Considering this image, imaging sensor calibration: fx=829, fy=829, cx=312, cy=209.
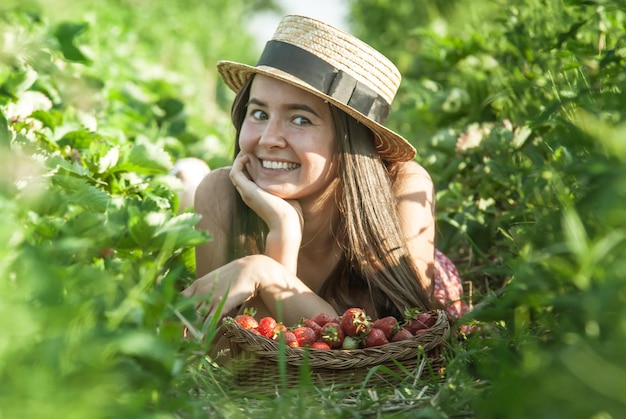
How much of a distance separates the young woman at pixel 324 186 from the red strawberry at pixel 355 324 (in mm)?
274

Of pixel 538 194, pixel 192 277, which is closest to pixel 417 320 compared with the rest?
pixel 538 194

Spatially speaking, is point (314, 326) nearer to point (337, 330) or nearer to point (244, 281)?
point (337, 330)

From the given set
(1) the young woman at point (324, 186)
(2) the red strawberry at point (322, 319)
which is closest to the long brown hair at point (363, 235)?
(1) the young woman at point (324, 186)

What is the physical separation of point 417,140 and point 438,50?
2.16ft

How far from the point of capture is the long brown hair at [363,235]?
2955mm

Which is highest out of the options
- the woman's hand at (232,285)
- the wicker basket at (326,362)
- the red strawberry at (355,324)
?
the woman's hand at (232,285)

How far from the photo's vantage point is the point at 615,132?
4.19 feet

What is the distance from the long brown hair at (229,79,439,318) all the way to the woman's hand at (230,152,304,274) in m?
0.20

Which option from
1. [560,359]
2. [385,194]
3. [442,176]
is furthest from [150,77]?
[560,359]

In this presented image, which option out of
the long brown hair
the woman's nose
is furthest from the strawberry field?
the woman's nose

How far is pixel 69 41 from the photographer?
359 centimetres

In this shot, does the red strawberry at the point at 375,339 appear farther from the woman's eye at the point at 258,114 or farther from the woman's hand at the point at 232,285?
the woman's eye at the point at 258,114

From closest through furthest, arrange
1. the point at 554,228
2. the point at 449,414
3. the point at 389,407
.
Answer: the point at 554,228, the point at 449,414, the point at 389,407

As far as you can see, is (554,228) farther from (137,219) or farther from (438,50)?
(438,50)
